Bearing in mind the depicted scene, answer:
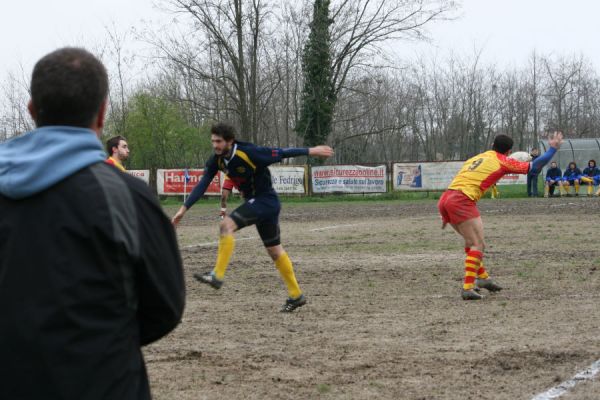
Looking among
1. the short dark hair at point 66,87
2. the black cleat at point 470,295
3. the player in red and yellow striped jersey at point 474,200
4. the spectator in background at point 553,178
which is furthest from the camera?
the spectator in background at point 553,178

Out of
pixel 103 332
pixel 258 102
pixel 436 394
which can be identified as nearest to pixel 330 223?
pixel 436 394

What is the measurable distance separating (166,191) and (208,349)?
116ft

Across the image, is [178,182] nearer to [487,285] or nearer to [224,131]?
[487,285]

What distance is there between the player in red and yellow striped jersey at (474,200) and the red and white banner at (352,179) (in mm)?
29216

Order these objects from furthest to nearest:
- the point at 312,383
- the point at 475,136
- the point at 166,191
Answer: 1. the point at 475,136
2. the point at 166,191
3. the point at 312,383

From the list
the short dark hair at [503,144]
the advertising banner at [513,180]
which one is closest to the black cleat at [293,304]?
the short dark hair at [503,144]

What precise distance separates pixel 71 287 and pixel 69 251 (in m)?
0.10

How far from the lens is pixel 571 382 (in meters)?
→ 5.67

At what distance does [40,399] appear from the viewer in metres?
2.31

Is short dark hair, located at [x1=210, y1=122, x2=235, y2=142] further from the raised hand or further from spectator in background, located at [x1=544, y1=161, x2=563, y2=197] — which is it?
spectator in background, located at [x1=544, y1=161, x2=563, y2=197]

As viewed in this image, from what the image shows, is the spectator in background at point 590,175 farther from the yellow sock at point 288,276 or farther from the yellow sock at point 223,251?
the yellow sock at point 223,251

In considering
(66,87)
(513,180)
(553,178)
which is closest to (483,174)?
(66,87)

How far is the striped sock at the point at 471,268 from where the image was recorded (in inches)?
384

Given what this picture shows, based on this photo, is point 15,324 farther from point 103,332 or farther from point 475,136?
point 475,136
